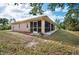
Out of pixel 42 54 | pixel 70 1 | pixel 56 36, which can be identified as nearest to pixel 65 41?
pixel 56 36

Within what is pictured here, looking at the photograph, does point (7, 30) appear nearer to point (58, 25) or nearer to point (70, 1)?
point (58, 25)

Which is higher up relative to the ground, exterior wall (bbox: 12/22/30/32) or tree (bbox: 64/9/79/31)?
tree (bbox: 64/9/79/31)

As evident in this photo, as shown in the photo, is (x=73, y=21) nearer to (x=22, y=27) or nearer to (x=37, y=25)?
(x=37, y=25)

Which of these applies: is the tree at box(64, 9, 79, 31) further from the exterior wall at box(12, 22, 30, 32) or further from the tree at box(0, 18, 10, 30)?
the tree at box(0, 18, 10, 30)

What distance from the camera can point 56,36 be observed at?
2.29 m

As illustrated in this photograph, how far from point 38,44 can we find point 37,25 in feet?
0.66

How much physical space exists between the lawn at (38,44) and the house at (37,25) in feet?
0.20

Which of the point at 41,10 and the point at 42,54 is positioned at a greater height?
the point at 41,10

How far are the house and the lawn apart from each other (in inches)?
2.4

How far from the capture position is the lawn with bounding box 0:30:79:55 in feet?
7.32

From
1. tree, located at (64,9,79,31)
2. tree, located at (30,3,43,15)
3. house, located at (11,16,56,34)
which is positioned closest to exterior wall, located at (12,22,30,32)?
house, located at (11,16,56,34)

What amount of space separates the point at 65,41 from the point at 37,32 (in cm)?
31

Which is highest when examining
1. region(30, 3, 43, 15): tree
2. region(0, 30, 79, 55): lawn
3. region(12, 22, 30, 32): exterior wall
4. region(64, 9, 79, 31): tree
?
region(30, 3, 43, 15): tree

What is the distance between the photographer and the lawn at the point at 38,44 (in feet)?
7.32
